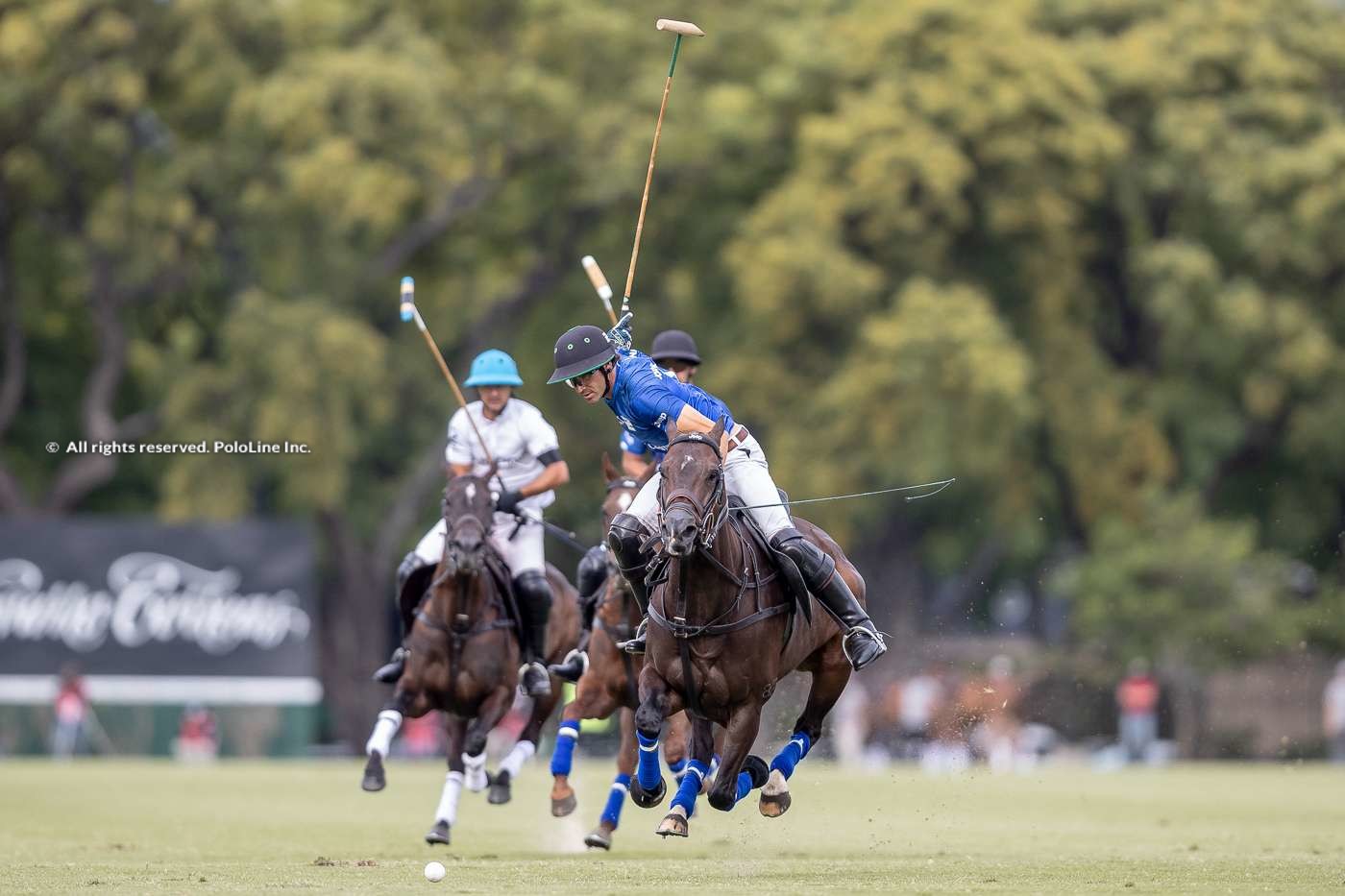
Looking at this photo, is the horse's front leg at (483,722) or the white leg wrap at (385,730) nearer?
the white leg wrap at (385,730)

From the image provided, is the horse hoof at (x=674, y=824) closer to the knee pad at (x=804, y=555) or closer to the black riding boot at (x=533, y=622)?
the knee pad at (x=804, y=555)

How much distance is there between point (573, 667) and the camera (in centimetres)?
1595

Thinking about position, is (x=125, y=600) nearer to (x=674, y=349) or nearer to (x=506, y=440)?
(x=506, y=440)

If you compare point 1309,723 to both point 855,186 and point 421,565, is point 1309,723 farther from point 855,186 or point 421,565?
point 421,565

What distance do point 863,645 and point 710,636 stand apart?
1.12m

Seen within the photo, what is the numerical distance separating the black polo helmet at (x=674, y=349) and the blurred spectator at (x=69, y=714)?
68.2 ft

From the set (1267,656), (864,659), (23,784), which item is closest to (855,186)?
(1267,656)

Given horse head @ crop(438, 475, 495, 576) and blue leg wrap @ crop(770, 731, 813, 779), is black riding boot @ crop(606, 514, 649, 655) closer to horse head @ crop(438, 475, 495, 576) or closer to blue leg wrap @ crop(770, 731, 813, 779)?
blue leg wrap @ crop(770, 731, 813, 779)

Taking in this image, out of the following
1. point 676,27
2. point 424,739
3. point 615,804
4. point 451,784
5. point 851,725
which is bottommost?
point 615,804

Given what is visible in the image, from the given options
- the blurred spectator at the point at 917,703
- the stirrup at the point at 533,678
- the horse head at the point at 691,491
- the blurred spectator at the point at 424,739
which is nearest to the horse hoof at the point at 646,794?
the horse head at the point at 691,491

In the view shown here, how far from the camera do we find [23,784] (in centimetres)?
2564

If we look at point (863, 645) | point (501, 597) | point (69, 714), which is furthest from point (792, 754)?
point (69, 714)

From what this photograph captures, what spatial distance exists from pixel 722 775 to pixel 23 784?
1543 cm

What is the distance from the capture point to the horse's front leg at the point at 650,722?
40.8ft
